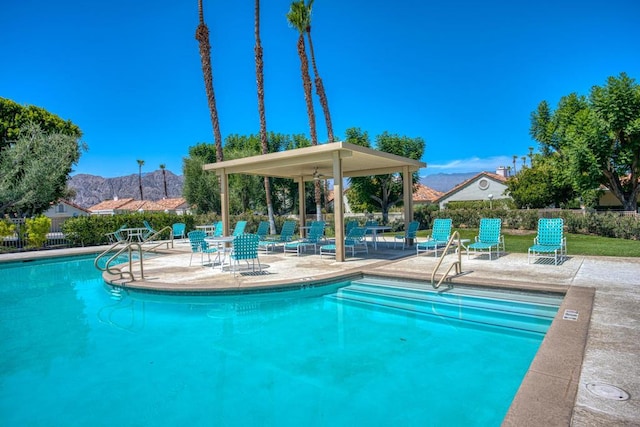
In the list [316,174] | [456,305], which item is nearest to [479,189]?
[316,174]

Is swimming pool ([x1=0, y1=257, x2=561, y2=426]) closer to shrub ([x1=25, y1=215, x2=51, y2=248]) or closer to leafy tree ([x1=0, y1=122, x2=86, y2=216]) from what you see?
shrub ([x1=25, y1=215, x2=51, y2=248])

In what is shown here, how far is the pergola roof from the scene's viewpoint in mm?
10430

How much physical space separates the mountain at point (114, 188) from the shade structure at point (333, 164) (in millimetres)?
154809

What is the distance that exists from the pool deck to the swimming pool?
1.48 feet

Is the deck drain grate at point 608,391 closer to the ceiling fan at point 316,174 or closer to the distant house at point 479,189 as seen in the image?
the ceiling fan at point 316,174

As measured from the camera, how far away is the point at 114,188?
165 meters

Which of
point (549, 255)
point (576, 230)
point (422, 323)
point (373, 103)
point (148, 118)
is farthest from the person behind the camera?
point (148, 118)

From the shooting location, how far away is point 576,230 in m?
18.5

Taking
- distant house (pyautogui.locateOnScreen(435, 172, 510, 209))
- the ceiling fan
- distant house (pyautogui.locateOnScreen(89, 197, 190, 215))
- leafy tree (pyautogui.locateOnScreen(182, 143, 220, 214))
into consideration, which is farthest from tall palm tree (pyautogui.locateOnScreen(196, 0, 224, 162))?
distant house (pyautogui.locateOnScreen(89, 197, 190, 215))

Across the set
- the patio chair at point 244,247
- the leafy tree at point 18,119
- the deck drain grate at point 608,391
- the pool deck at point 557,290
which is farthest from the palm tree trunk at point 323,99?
the deck drain grate at point 608,391

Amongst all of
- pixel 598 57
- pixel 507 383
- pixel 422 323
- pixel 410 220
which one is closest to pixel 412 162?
pixel 410 220

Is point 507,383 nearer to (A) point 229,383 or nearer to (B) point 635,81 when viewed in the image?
(A) point 229,383

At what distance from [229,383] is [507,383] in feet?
10.4

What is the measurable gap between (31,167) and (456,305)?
2322 cm
